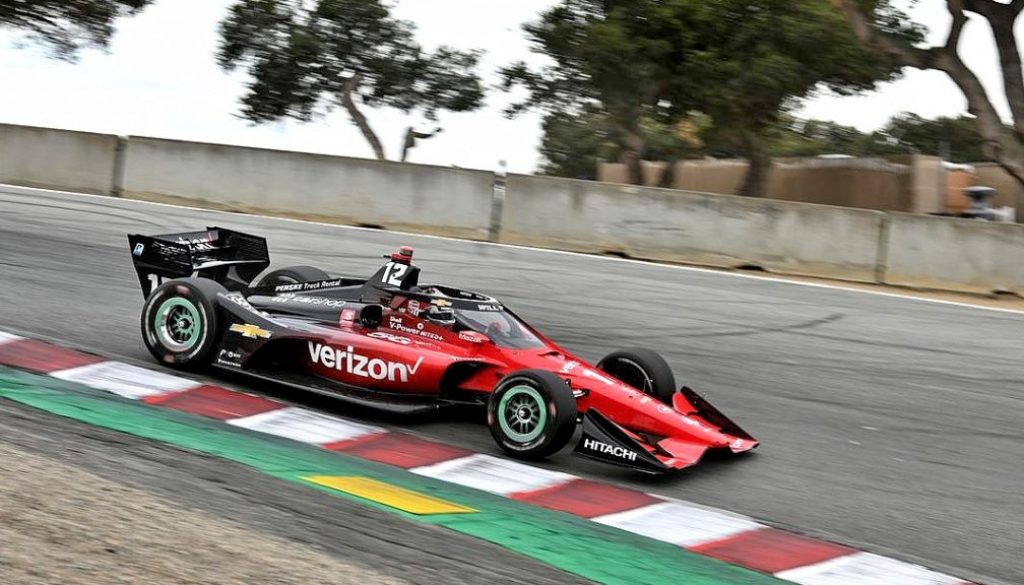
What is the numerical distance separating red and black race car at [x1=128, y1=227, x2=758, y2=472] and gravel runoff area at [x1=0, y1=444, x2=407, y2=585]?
2087 millimetres

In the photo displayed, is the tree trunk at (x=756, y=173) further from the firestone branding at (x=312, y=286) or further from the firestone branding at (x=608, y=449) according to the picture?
the firestone branding at (x=608, y=449)

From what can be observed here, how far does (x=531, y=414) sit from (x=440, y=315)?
971mm

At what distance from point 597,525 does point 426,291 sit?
213 centimetres

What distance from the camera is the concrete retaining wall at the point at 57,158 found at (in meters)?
18.7

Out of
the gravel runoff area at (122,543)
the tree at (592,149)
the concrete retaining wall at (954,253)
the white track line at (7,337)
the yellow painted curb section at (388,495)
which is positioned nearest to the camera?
the gravel runoff area at (122,543)

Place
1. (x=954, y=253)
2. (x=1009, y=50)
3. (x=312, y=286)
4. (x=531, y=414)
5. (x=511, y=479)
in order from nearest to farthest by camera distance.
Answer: (x=511, y=479)
(x=531, y=414)
(x=312, y=286)
(x=954, y=253)
(x=1009, y=50)

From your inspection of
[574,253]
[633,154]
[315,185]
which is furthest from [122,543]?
[633,154]

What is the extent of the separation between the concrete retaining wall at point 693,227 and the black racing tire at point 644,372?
8.74 meters

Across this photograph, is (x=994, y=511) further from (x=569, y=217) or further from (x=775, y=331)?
(x=569, y=217)

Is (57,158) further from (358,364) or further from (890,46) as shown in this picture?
(890,46)

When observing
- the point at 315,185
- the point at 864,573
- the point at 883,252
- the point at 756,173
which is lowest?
the point at 864,573

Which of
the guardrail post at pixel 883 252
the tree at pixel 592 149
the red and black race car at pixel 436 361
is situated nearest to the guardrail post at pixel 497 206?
the guardrail post at pixel 883 252

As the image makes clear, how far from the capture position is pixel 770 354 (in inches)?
387

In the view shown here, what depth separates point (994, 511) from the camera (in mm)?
6320
